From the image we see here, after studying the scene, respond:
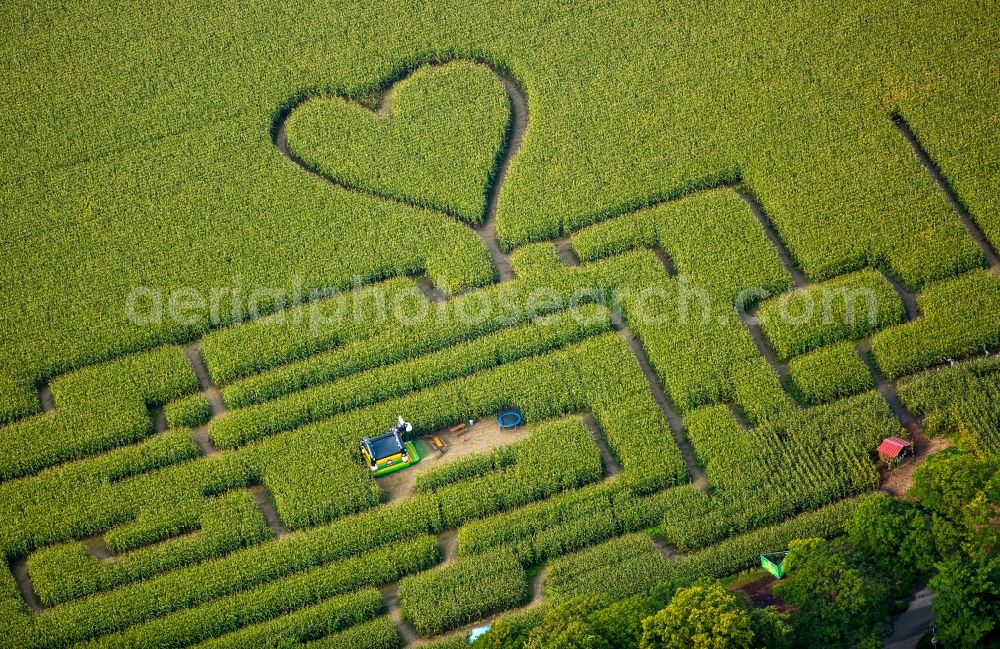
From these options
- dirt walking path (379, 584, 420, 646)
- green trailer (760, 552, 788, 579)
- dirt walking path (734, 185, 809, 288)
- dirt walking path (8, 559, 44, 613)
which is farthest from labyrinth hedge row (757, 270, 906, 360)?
dirt walking path (8, 559, 44, 613)

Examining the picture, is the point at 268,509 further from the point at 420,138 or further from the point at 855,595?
the point at 855,595

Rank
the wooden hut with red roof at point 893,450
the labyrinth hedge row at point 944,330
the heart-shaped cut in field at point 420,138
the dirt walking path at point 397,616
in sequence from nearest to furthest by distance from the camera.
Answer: the dirt walking path at point 397,616, the wooden hut with red roof at point 893,450, the labyrinth hedge row at point 944,330, the heart-shaped cut in field at point 420,138

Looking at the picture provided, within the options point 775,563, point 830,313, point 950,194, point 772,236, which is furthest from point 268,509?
point 950,194

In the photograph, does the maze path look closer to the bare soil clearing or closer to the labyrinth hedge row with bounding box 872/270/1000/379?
the labyrinth hedge row with bounding box 872/270/1000/379

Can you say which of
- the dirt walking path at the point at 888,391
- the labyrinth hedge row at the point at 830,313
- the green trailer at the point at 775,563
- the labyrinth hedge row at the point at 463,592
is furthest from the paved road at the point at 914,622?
the labyrinth hedge row at the point at 463,592

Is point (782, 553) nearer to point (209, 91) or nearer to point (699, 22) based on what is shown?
point (699, 22)

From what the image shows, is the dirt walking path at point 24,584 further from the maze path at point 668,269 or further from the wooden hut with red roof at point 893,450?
the wooden hut with red roof at point 893,450
